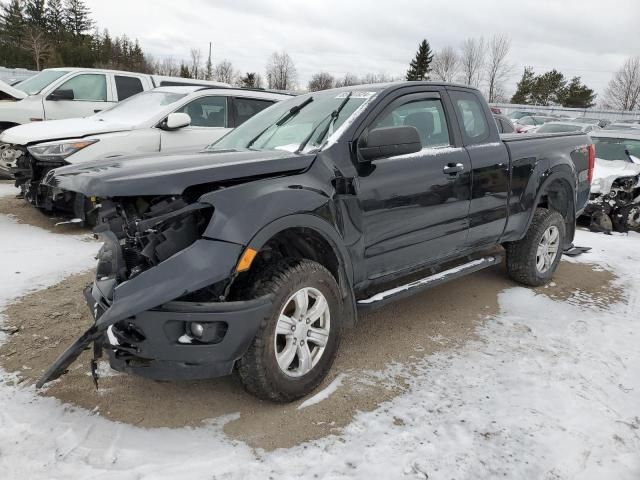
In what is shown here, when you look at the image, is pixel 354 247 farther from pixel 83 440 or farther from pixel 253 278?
pixel 83 440

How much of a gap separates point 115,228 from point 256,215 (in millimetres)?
782

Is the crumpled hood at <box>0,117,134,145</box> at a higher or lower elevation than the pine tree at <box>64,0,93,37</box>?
lower

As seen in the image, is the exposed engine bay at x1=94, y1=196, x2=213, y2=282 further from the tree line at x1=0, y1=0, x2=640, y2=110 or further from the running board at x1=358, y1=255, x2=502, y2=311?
the tree line at x1=0, y1=0, x2=640, y2=110

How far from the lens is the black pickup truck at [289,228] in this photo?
236 centimetres

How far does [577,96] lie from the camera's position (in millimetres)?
57562

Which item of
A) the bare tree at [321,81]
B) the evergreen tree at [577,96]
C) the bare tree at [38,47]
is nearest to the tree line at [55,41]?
the bare tree at [38,47]

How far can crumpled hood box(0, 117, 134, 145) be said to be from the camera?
20.0 ft

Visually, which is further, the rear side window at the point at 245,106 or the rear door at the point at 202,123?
the rear side window at the point at 245,106

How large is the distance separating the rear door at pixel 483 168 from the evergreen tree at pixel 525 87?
63.2 meters

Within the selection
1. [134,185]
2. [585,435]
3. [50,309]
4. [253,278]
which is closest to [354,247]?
[253,278]

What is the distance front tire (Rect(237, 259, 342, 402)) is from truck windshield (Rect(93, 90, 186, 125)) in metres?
4.93

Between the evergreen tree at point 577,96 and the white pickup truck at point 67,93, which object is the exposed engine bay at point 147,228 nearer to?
the white pickup truck at point 67,93

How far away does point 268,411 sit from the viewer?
107 inches

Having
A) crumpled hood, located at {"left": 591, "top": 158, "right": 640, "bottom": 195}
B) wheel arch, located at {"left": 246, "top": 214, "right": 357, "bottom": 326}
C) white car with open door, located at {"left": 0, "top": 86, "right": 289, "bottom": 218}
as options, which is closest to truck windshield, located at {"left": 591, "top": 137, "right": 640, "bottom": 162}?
crumpled hood, located at {"left": 591, "top": 158, "right": 640, "bottom": 195}
